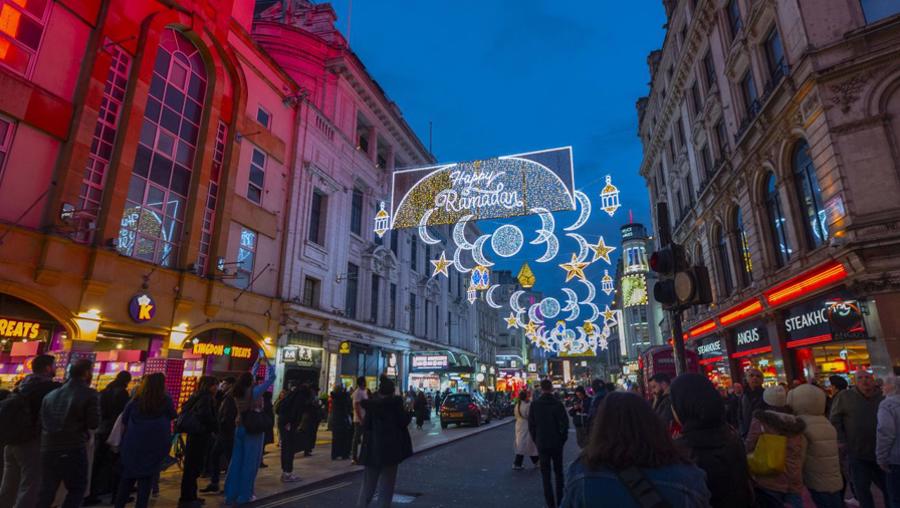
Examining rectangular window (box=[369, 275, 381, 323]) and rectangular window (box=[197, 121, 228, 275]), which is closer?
rectangular window (box=[197, 121, 228, 275])

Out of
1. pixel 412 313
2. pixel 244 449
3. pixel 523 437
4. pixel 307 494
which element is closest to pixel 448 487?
pixel 523 437

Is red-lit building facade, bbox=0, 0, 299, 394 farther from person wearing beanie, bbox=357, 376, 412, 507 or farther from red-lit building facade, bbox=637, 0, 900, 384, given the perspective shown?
red-lit building facade, bbox=637, 0, 900, 384

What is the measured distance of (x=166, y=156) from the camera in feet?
52.4

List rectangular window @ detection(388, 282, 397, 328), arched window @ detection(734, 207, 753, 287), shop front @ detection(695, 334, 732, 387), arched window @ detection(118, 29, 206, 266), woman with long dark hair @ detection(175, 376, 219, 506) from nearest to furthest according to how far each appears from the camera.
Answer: woman with long dark hair @ detection(175, 376, 219, 506), arched window @ detection(118, 29, 206, 266), arched window @ detection(734, 207, 753, 287), shop front @ detection(695, 334, 732, 387), rectangular window @ detection(388, 282, 397, 328)

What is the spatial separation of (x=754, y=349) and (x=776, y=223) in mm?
4731

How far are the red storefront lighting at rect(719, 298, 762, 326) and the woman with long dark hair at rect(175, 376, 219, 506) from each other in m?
17.1

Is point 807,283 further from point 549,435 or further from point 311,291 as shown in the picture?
point 311,291

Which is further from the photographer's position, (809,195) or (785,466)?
(809,195)

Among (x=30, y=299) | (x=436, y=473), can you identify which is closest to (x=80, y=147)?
(x=30, y=299)

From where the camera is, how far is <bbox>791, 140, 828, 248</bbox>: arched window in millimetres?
13242

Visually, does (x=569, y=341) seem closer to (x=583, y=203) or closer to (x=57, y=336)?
(x=583, y=203)

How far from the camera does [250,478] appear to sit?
7.34 m


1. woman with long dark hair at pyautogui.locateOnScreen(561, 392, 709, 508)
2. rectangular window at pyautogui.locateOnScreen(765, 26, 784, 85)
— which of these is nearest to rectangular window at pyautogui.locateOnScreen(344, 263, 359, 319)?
rectangular window at pyautogui.locateOnScreen(765, 26, 784, 85)

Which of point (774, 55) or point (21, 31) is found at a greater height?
point (774, 55)
